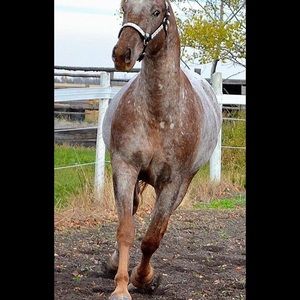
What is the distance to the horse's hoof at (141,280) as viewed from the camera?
4.08 metres

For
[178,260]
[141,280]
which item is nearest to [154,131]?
[141,280]

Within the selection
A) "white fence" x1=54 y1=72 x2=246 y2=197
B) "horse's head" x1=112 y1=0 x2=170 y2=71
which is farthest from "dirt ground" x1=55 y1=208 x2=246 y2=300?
"horse's head" x1=112 y1=0 x2=170 y2=71

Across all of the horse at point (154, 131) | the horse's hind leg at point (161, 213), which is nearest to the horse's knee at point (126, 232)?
the horse at point (154, 131)

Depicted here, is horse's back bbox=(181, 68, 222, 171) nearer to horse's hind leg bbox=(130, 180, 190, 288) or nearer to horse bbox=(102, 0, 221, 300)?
horse bbox=(102, 0, 221, 300)

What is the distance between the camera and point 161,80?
3660 mm

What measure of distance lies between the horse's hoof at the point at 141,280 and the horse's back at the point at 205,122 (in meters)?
0.62

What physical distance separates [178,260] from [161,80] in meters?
1.66

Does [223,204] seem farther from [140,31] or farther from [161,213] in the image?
[140,31]

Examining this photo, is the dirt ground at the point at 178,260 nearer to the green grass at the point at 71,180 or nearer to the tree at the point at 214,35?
the green grass at the point at 71,180

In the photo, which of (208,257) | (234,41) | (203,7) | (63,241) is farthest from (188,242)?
(203,7)
